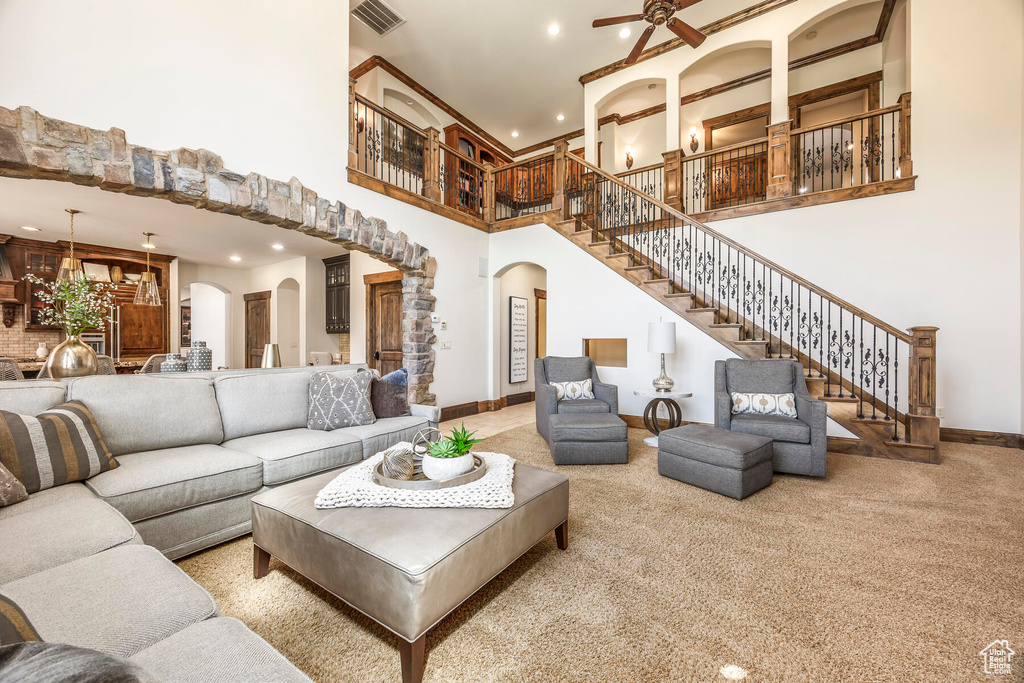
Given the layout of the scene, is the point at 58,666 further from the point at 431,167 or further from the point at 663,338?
the point at 431,167

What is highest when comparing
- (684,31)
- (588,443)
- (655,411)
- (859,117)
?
(684,31)

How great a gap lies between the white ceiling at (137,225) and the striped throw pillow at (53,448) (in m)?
2.70

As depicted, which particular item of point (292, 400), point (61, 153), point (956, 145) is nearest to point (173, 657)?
point (292, 400)

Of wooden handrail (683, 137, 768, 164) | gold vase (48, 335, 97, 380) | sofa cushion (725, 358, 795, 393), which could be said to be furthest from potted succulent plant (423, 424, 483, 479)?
wooden handrail (683, 137, 768, 164)

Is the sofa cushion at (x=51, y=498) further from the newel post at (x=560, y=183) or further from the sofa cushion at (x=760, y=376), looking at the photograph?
the newel post at (x=560, y=183)

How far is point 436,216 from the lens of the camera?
17.7ft

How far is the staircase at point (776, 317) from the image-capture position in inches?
143

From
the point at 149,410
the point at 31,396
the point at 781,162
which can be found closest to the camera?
the point at 31,396

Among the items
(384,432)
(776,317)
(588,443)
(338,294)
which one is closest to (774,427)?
(588,443)

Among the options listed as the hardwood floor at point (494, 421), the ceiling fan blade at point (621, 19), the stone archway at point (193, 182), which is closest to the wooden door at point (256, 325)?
the stone archway at point (193, 182)

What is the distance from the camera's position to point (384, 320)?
21.3ft

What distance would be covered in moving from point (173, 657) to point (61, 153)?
136 inches

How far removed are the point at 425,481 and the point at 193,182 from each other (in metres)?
3.13

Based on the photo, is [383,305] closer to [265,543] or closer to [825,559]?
[265,543]
